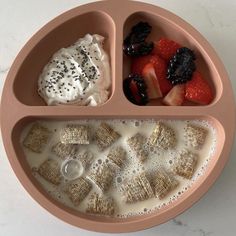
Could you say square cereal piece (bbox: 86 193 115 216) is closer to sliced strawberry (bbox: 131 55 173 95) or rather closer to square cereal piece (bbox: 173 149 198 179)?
square cereal piece (bbox: 173 149 198 179)

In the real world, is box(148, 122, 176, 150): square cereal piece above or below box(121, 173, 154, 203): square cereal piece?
above

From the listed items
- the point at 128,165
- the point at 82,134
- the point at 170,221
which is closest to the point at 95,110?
the point at 82,134

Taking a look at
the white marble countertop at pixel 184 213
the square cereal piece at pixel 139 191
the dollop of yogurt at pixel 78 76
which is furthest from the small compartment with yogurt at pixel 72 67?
the square cereal piece at pixel 139 191

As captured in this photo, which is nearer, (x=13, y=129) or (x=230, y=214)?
(x=13, y=129)

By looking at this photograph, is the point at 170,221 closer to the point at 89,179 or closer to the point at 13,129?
the point at 89,179

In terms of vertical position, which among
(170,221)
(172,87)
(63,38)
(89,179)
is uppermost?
(63,38)


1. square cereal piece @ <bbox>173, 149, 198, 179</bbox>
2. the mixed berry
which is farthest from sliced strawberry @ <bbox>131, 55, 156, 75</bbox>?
square cereal piece @ <bbox>173, 149, 198, 179</bbox>

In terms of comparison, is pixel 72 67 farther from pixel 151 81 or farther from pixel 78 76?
pixel 151 81
